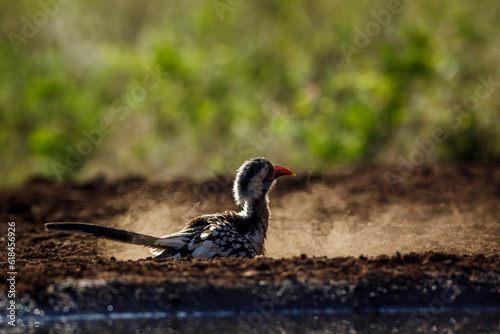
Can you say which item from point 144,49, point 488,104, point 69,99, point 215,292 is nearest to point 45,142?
point 69,99

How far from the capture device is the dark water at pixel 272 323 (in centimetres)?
500

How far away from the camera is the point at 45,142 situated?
14.5 meters

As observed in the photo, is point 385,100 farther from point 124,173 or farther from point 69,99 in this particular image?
point 69,99

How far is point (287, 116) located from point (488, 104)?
11.6 ft

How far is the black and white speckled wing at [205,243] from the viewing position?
647cm

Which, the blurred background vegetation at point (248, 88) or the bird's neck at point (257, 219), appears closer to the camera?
the bird's neck at point (257, 219)

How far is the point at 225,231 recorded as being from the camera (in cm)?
663

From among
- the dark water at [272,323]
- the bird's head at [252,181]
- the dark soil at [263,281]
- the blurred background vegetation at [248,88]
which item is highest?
the blurred background vegetation at [248,88]

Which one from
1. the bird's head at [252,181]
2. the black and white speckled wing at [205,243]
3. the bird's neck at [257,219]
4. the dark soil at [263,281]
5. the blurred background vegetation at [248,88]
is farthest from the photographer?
the blurred background vegetation at [248,88]

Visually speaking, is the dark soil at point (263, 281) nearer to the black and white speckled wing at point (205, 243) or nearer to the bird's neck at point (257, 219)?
the black and white speckled wing at point (205, 243)

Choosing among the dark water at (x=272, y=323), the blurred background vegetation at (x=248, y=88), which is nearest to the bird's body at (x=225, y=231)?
the dark water at (x=272, y=323)

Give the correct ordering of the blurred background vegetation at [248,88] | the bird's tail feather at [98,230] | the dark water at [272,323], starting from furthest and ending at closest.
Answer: the blurred background vegetation at [248,88], the bird's tail feather at [98,230], the dark water at [272,323]

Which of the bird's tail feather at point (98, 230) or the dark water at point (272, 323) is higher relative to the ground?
the bird's tail feather at point (98, 230)

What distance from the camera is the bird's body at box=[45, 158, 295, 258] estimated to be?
6.39 metres
